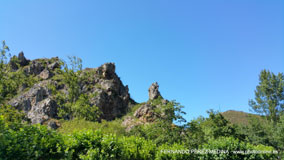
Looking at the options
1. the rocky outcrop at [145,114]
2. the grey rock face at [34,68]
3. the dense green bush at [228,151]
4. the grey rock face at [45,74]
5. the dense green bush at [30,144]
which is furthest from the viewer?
the grey rock face at [34,68]

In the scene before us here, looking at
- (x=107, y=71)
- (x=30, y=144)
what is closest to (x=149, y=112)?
(x=107, y=71)

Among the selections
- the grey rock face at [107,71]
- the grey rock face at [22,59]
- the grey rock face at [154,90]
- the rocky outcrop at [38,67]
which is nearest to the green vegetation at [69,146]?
the grey rock face at [154,90]

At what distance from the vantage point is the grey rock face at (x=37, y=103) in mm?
40103

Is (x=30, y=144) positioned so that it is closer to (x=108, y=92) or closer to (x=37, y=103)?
(x=37, y=103)

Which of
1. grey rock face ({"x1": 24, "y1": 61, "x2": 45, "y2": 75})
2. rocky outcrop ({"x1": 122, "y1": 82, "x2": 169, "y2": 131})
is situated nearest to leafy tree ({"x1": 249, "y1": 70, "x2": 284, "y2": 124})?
rocky outcrop ({"x1": 122, "y1": 82, "x2": 169, "y2": 131})

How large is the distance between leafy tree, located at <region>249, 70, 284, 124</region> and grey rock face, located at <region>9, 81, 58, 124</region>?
47.8 m

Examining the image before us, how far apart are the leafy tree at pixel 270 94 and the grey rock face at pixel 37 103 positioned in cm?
4779

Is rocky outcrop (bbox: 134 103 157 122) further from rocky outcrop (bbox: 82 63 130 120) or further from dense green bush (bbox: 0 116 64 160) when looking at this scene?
dense green bush (bbox: 0 116 64 160)

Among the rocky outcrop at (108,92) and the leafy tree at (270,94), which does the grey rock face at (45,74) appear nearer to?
the rocky outcrop at (108,92)

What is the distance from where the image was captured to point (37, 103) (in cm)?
4256

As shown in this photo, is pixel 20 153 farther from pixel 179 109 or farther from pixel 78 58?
pixel 78 58

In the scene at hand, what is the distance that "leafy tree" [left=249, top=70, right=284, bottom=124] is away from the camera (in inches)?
1511

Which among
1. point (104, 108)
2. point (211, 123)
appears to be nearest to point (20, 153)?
point (211, 123)

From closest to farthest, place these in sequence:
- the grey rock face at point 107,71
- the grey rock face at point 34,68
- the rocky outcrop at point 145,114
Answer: the rocky outcrop at point 145,114, the grey rock face at point 107,71, the grey rock face at point 34,68
